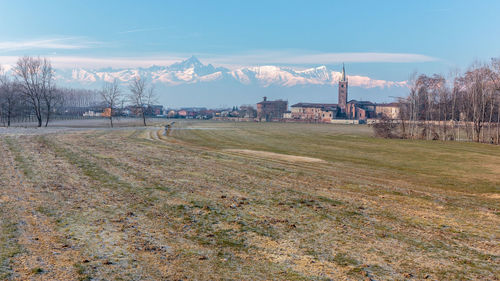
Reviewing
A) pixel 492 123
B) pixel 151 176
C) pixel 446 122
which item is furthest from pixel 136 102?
pixel 151 176

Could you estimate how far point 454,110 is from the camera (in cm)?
6650

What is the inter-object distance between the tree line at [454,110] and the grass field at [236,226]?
44.8 m

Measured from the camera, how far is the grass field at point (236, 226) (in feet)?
25.5

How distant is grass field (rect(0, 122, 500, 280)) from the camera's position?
25.5 ft

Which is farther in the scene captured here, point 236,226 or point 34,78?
point 34,78

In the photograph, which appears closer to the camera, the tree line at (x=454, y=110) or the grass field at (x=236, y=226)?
the grass field at (x=236, y=226)

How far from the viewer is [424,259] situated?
8.53 m

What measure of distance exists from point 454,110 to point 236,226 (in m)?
66.5

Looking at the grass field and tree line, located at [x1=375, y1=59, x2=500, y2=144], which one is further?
tree line, located at [x1=375, y1=59, x2=500, y2=144]

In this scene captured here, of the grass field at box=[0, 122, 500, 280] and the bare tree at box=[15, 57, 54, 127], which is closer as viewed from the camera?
the grass field at box=[0, 122, 500, 280]

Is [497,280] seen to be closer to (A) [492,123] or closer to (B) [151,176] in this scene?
(B) [151,176]

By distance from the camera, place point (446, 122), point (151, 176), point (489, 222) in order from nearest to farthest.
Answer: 1. point (489, 222)
2. point (151, 176)
3. point (446, 122)

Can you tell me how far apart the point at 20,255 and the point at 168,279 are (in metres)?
3.32

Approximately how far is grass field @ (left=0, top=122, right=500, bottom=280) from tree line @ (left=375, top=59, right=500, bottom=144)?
147 feet
